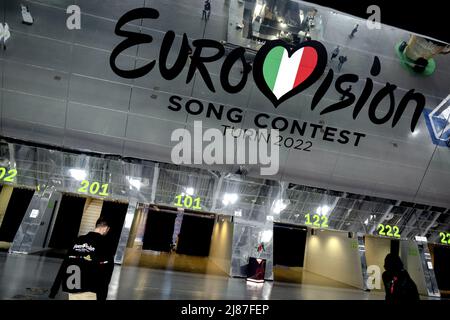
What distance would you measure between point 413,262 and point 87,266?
1223cm

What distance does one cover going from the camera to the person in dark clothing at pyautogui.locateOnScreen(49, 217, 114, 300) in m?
3.13

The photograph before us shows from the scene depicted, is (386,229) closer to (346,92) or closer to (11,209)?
(346,92)

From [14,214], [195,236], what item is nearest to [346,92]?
[195,236]

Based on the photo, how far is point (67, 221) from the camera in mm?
13297

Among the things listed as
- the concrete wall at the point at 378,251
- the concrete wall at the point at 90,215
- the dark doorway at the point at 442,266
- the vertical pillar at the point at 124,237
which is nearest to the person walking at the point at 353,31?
the vertical pillar at the point at 124,237

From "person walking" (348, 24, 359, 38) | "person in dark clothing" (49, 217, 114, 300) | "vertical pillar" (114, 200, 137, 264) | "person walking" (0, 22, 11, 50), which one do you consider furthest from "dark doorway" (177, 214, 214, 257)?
"person in dark clothing" (49, 217, 114, 300)

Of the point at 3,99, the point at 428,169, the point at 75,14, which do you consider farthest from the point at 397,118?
the point at 3,99

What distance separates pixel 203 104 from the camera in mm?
7793

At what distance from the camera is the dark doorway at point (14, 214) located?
11.9 m

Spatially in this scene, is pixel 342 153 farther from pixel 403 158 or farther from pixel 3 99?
pixel 3 99

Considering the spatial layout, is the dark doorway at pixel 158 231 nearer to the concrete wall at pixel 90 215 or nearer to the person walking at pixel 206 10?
the concrete wall at pixel 90 215
